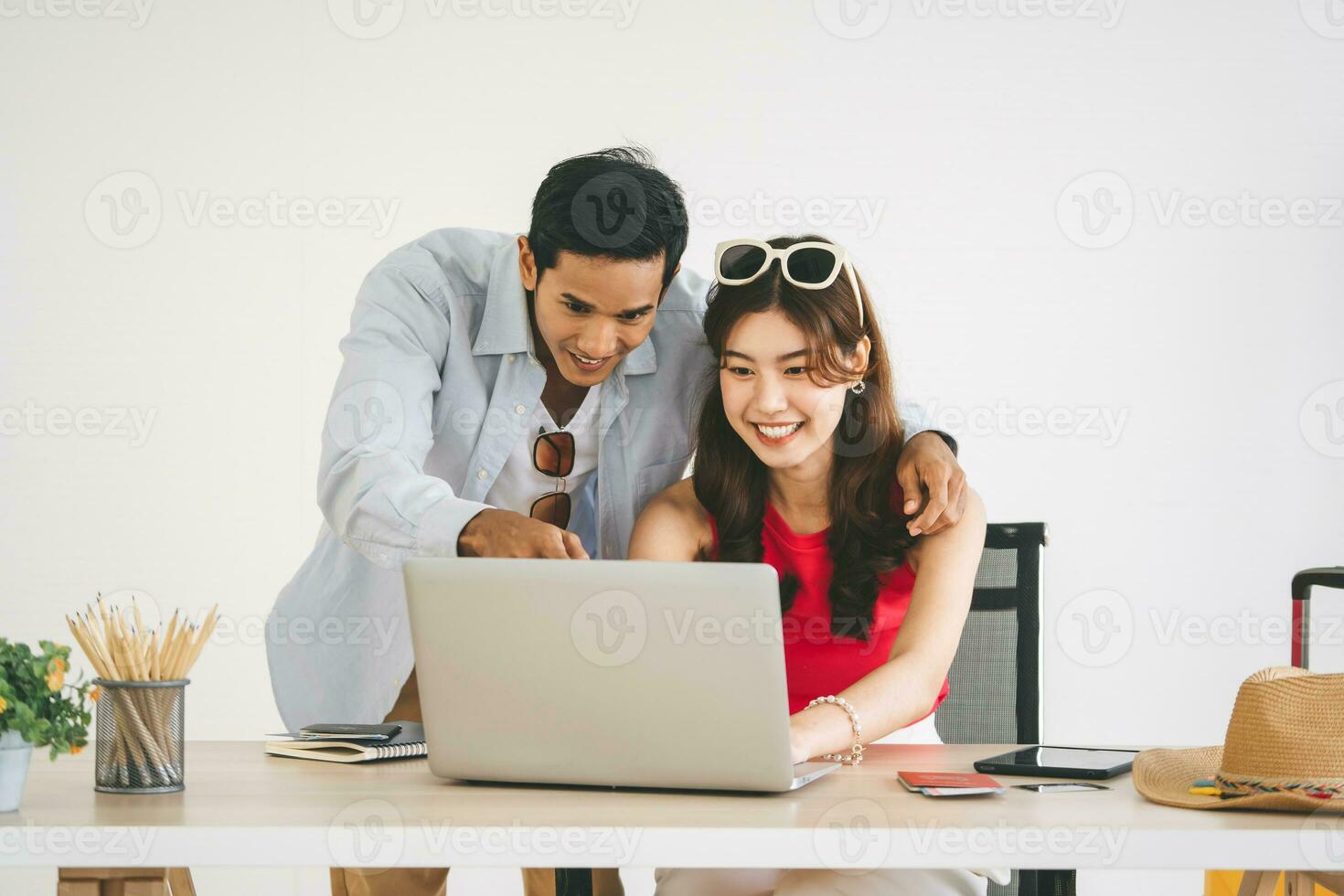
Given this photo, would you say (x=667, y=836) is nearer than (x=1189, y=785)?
Yes

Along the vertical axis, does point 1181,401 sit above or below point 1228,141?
below

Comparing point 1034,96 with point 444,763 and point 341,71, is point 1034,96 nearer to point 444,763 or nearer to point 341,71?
point 341,71

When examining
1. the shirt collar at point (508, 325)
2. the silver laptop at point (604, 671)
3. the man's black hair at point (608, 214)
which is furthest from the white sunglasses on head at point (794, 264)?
the silver laptop at point (604, 671)

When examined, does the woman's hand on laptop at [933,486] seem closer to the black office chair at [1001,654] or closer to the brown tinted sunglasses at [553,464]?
the black office chair at [1001,654]

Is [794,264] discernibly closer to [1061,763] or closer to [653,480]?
[653,480]

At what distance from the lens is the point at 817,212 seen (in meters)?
3.36

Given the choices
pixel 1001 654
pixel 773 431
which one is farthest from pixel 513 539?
pixel 1001 654

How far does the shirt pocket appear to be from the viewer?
6.67 ft

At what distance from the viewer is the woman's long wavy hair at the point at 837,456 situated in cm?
179

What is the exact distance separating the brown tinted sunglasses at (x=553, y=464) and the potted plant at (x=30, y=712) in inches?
35.9

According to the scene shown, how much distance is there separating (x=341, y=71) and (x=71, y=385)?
1.07 meters

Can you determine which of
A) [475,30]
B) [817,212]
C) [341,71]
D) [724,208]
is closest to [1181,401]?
[817,212]

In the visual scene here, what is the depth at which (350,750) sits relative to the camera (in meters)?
1.39

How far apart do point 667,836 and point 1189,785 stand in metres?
0.53
